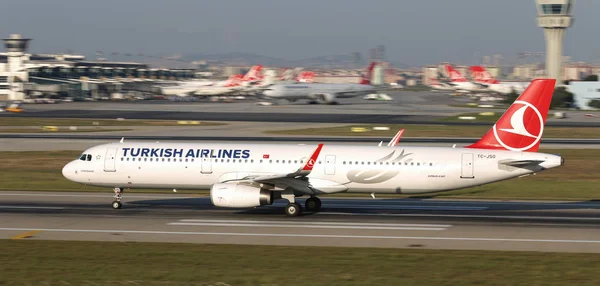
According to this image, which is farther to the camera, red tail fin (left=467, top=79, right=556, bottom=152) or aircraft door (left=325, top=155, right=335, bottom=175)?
aircraft door (left=325, top=155, right=335, bottom=175)

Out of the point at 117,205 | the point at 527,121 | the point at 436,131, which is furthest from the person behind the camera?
the point at 436,131

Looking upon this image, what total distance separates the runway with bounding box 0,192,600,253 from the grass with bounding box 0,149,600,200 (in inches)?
137

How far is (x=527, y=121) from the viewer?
35.6 meters

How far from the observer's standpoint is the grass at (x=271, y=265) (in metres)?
21.5

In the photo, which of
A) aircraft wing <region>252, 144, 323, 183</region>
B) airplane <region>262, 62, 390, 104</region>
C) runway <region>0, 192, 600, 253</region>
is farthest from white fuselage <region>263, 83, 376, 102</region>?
aircraft wing <region>252, 144, 323, 183</region>

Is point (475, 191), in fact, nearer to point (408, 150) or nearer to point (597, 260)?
point (408, 150)

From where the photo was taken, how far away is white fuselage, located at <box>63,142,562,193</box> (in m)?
35.5

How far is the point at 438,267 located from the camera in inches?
925

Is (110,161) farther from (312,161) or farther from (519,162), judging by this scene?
(519,162)

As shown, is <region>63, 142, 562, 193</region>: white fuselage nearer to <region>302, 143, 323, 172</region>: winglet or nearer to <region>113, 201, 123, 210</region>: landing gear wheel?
<region>113, 201, 123, 210</region>: landing gear wheel

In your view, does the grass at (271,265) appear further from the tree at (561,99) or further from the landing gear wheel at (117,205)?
the tree at (561,99)

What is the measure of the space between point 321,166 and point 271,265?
12.7m

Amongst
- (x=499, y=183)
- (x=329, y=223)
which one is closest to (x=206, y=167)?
(x=329, y=223)

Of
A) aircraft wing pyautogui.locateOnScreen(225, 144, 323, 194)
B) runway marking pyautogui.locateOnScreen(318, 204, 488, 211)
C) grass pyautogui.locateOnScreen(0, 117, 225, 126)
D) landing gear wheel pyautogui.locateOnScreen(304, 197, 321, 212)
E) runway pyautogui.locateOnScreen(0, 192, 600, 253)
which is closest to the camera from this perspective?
runway pyautogui.locateOnScreen(0, 192, 600, 253)
